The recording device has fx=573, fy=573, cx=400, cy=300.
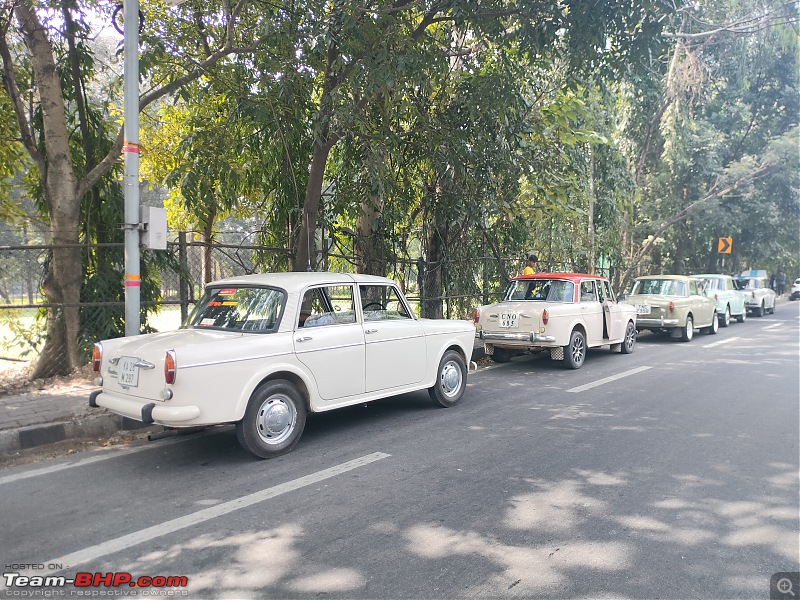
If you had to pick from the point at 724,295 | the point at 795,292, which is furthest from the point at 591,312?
the point at 795,292

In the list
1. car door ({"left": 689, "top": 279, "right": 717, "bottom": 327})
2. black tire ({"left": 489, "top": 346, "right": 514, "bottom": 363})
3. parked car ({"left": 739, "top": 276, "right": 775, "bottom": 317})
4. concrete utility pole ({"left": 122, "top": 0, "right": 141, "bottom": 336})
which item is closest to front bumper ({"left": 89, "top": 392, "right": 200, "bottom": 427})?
concrete utility pole ({"left": 122, "top": 0, "right": 141, "bottom": 336})

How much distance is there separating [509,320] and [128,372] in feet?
21.5

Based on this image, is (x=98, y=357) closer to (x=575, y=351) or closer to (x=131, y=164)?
(x=131, y=164)

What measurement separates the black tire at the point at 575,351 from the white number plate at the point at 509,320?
98 cm

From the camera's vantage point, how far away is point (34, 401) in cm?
670

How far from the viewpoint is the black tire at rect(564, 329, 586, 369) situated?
9.98 meters

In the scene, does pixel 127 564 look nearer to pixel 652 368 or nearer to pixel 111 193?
pixel 111 193

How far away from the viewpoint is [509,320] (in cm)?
998

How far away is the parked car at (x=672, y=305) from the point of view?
13.9m

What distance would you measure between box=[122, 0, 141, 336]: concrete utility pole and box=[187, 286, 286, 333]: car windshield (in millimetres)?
1001

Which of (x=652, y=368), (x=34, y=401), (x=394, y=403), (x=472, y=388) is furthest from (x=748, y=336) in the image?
(x=34, y=401)

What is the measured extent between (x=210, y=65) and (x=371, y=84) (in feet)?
8.36

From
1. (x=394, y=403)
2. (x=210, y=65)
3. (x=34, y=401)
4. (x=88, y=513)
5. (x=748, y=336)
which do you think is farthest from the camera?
(x=748, y=336)

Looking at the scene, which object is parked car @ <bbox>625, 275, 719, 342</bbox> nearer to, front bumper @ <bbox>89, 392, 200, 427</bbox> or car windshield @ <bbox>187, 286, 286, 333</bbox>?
car windshield @ <bbox>187, 286, 286, 333</bbox>
